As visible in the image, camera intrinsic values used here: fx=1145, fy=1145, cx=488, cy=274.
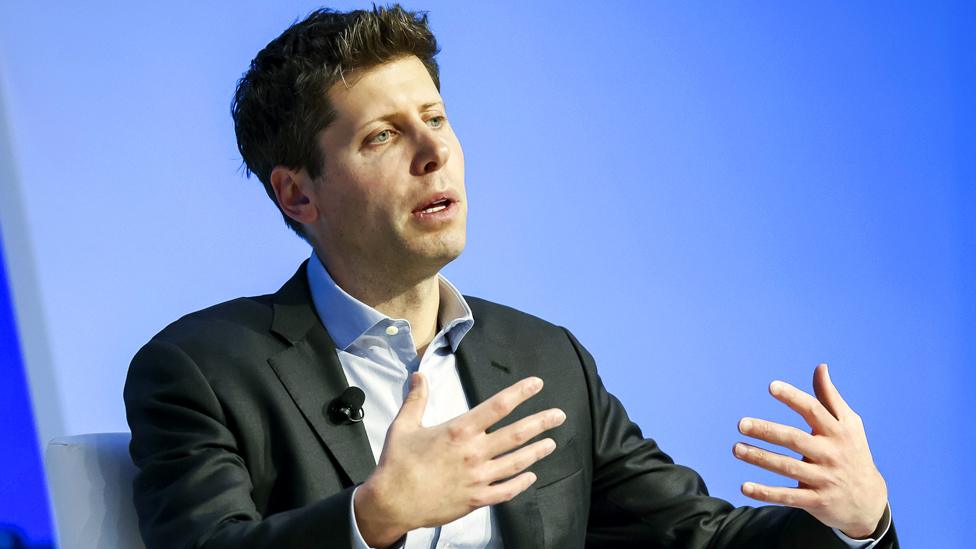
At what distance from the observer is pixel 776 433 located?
1489mm

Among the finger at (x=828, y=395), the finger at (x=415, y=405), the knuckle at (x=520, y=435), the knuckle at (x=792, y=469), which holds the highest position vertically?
the finger at (x=415, y=405)

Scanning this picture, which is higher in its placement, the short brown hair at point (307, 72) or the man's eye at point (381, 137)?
the short brown hair at point (307, 72)

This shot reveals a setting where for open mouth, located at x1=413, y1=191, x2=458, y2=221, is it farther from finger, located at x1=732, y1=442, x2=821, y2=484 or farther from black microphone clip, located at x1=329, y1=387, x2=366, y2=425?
finger, located at x1=732, y1=442, x2=821, y2=484

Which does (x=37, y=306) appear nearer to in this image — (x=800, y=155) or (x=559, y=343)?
(x=559, y=343)

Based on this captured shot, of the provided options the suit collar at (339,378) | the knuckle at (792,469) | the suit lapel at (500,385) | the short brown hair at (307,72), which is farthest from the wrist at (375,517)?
the short brown hair at (307,72)

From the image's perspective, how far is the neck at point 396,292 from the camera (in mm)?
1859

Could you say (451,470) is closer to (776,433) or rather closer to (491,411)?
(491,411)

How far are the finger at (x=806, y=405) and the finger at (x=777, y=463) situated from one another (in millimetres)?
61

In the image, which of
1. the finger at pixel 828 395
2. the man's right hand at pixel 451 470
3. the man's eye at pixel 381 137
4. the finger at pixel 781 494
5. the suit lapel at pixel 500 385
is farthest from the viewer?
the man's eye at pixel 381 137

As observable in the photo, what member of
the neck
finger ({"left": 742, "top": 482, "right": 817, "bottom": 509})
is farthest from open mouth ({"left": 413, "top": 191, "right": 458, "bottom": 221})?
finger ({"left": 742, "top": 482, "right": 817, "bottom": 509})

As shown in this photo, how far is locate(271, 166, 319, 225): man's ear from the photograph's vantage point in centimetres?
193

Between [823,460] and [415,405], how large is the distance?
0.58 meters

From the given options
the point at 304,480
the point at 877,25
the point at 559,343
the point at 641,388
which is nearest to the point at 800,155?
the point at 877,25

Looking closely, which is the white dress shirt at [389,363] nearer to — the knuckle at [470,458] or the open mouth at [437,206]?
the open mouth at [437,206]
